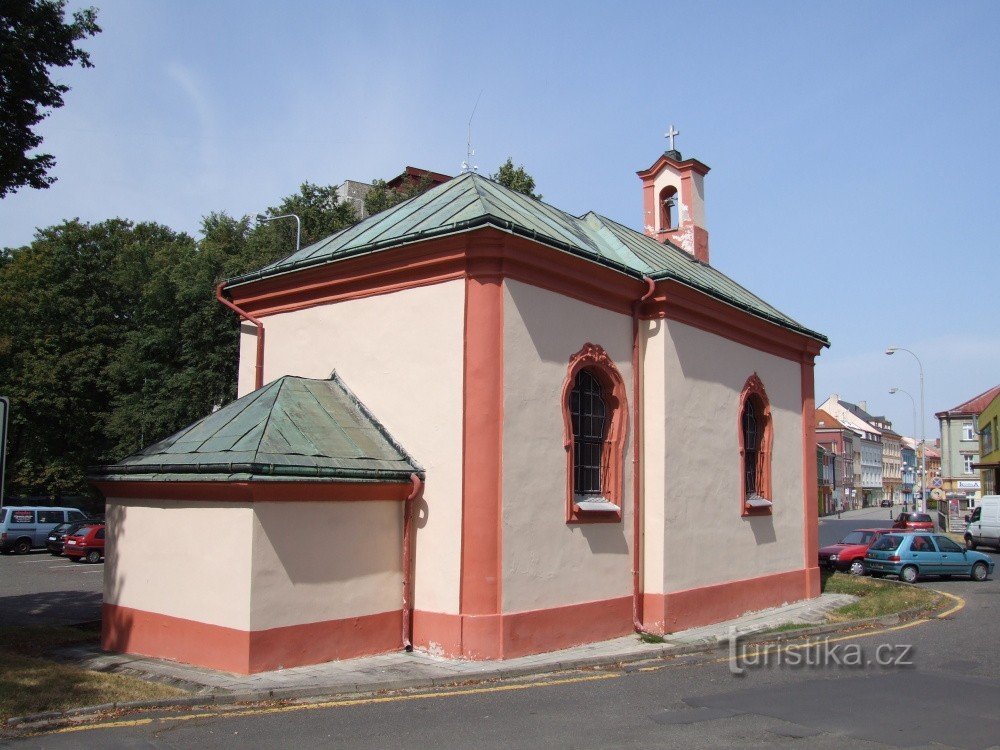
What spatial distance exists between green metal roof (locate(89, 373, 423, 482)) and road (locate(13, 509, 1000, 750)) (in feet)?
8.93

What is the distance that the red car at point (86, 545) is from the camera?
27.2 meters

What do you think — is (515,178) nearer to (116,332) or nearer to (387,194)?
(387,194)

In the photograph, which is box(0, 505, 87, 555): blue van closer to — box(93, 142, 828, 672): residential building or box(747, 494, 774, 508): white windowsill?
box(93, 142, 828, 672): residential building

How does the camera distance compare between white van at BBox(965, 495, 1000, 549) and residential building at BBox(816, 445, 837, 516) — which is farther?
residential building at BBox(816, 445, 837, 516)

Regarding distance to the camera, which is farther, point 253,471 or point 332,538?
point 332,538

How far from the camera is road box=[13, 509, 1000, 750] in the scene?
712 centimetres

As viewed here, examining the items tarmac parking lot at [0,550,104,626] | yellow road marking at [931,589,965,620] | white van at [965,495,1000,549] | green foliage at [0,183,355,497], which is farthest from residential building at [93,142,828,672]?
white van at [965,495,1000,549]

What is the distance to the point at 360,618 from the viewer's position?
34.5 ft

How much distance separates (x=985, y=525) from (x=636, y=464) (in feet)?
95.1

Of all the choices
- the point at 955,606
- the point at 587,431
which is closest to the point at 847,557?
the point at 955,606

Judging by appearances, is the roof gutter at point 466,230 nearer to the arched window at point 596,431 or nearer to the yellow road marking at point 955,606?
the arched window at point 596,431

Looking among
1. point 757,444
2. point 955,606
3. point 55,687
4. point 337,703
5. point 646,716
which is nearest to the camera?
point 646,716

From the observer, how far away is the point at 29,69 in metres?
11.7

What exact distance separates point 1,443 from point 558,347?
23.8 ft
